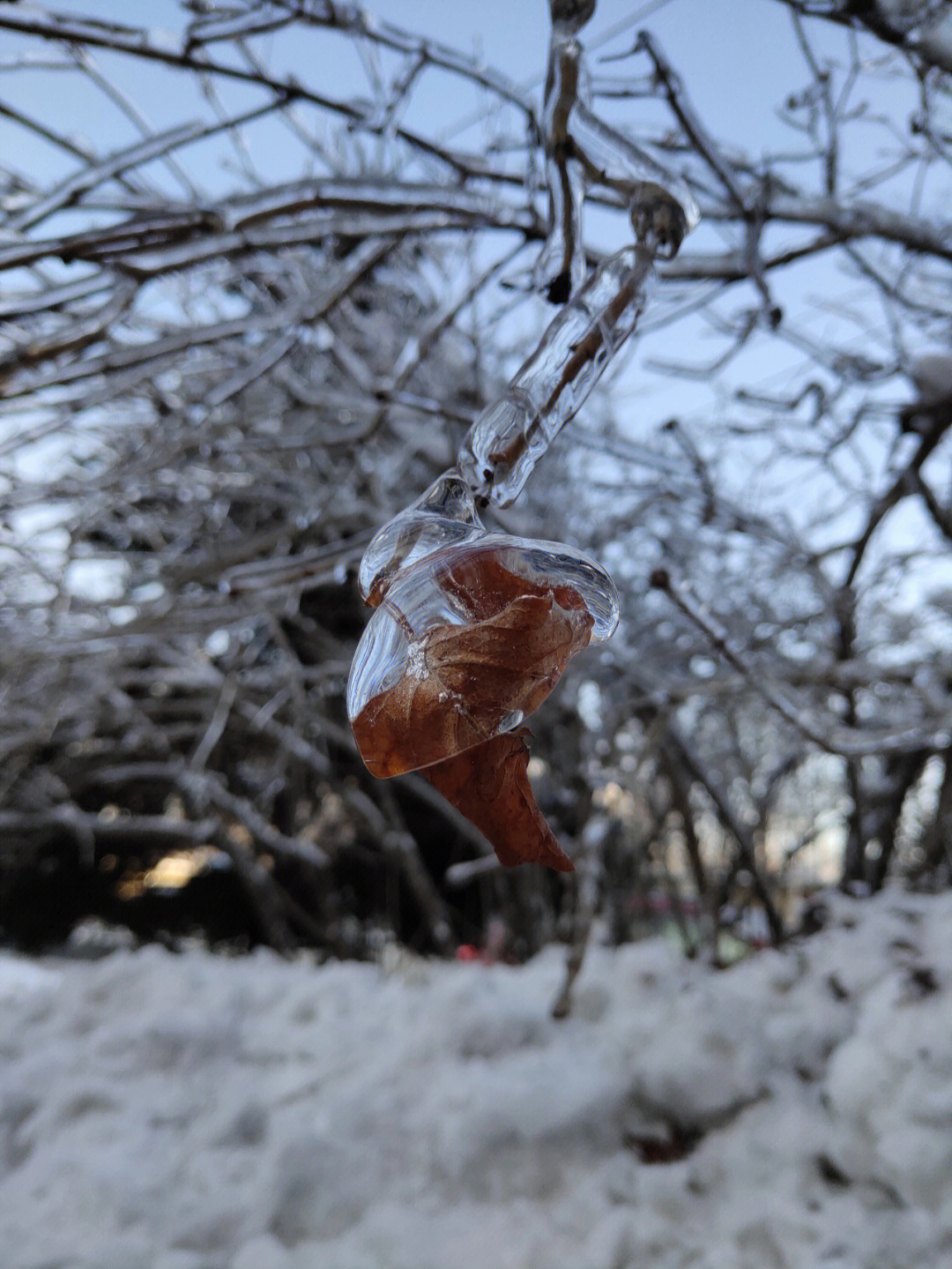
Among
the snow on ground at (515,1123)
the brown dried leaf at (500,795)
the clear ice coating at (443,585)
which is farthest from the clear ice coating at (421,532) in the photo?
the snow on ground at (515,1123)

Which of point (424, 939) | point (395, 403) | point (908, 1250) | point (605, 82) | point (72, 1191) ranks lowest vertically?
point (424, 939)

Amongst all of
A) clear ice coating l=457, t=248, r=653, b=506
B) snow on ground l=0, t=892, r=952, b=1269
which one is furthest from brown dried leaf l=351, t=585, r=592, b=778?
snow on ground l=0, t=892, r=952, b=1269

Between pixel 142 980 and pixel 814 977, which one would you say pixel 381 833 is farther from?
pixel 814 977

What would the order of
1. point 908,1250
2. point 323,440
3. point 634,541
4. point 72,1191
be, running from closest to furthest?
1. point 908,1250
2. point 72,1191
3. point 323,440
4. point 634,541

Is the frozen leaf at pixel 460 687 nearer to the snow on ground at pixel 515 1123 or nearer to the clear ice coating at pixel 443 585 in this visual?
the clear ice coating at pixel 443 585

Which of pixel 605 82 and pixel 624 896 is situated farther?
pixel 624 896

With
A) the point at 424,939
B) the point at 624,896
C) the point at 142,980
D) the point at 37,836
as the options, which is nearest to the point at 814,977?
the point at 142,980

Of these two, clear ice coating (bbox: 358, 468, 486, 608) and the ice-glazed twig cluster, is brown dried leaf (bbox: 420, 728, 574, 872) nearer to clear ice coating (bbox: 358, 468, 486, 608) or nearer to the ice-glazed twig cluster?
the ice-glazed twig cluster
